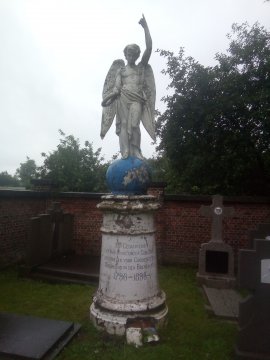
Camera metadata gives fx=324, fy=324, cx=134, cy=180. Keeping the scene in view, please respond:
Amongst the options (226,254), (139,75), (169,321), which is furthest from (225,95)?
(169,321)

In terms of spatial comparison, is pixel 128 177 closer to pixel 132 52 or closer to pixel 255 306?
pixel 132 52

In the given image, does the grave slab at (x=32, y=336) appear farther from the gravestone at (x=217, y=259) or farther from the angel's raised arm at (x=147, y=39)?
the angel's raised arm at (x=147, y=39)

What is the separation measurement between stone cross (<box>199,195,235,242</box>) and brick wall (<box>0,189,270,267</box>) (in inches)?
36.9

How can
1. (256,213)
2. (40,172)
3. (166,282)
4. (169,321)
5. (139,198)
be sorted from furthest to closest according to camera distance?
1. (40,172)
2. (256,213)
3. (166,282)
4. (169,321)
5. (139,198)

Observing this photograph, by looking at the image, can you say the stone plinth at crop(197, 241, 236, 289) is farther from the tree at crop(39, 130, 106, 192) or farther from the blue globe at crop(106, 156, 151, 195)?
the tree at crop(39, 130, 106, 192)

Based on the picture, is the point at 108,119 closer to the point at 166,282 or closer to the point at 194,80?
the point at 166,282

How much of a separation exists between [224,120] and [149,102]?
618cm

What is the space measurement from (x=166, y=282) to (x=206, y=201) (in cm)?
301

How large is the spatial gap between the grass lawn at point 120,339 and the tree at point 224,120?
4093mm

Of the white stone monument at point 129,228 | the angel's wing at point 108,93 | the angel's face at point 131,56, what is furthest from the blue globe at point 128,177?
the angel's face at point 131,56

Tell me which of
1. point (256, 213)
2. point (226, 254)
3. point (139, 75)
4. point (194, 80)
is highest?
point (194, 80)

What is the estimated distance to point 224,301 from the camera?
652 centimetres

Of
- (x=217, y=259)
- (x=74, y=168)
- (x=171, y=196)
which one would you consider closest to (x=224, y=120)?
(x=171, y=196)

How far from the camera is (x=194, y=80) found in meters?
11.3
